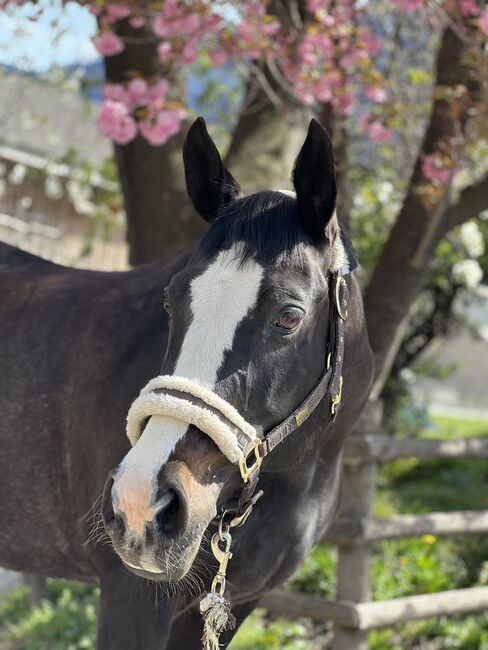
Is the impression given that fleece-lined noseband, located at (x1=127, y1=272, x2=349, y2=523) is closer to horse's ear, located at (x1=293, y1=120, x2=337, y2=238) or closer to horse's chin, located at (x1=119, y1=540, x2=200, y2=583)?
horse's chin, located at (x1=119, y1=540, x2=200, y2=583)

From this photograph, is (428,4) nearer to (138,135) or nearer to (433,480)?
(138,135)

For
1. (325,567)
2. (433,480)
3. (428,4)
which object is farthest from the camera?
(433,480)

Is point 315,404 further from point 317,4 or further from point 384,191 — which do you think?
point 384,191

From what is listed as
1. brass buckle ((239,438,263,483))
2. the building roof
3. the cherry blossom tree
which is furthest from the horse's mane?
the building roof

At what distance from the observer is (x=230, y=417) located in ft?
7.20

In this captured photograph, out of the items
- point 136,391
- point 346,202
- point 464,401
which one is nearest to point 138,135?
point 346,202

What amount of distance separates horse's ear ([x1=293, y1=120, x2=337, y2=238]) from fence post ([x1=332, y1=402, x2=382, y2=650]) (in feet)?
8.28

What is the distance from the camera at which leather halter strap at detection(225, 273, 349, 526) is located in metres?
2.31

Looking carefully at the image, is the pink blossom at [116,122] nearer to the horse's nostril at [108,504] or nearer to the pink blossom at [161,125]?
the pink blossom at [161,125]

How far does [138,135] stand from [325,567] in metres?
3.09

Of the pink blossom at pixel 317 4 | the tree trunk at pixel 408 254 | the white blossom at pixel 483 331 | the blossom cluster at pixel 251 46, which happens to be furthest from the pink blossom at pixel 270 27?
the white blossom at pixel 483 331

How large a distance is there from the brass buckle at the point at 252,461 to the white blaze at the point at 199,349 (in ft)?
0.66

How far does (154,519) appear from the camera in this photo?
80.7 inches

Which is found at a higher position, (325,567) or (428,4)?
(428,4)
